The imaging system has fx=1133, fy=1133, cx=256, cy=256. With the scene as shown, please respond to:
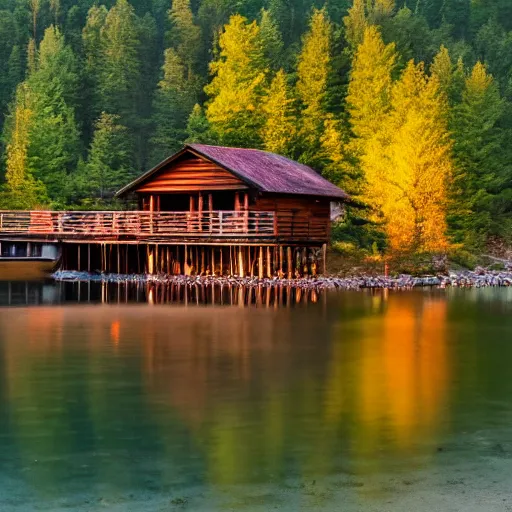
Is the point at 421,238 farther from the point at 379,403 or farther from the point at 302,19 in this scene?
the point at 302,19

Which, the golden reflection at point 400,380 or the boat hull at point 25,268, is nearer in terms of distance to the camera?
the golden reflection at point 400,380

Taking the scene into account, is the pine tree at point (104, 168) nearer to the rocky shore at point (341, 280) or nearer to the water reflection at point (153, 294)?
the rocky shore at point (341, 280)

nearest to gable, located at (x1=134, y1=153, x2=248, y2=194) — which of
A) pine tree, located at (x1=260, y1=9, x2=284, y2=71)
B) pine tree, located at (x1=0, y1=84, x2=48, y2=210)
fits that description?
pine tree, located at (x1=0, y1=84, x2=48, y2=210)

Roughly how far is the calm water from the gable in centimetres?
1760

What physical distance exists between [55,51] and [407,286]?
52.2 metres

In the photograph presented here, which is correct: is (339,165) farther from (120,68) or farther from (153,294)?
(120,68)

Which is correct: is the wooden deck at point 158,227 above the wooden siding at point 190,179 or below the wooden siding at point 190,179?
below

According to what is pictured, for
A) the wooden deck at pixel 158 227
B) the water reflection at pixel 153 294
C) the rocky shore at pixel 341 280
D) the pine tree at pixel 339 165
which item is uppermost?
the pine tree at pixel 339 165

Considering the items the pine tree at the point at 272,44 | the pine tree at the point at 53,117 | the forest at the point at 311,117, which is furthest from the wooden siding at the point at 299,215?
the pine tree at the point at 272,44

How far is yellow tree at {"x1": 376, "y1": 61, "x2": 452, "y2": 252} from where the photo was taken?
58031 millimetres

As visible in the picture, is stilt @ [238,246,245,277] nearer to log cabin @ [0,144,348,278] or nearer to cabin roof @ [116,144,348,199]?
log cabin @ [0,144,348,278]

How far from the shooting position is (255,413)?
20.9 m

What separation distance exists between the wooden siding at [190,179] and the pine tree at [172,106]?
79.4 ft

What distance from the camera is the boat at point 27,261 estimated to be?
64.9 meters
